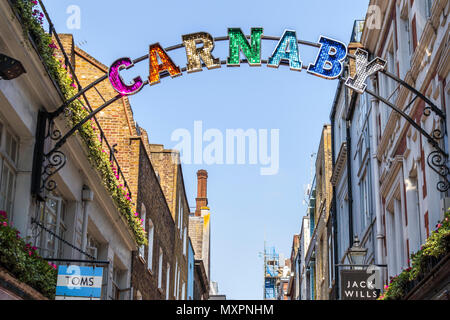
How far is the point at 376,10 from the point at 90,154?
321 inches

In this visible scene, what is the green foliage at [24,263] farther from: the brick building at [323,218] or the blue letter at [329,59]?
the brick building at [323,218]

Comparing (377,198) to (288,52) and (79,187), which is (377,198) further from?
(79,187)

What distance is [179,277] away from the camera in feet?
143

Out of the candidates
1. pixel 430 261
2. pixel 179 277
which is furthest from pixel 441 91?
pixel 179 277

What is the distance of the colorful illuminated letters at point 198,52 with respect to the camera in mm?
17422

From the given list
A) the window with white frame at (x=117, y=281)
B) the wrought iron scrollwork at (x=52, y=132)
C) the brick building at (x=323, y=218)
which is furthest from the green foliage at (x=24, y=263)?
the brick building at (x=323, y=218)

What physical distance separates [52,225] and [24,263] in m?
4.51

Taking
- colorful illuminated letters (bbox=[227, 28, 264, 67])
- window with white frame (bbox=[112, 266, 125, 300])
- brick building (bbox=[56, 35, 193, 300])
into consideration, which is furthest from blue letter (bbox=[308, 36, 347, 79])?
window with white frame (bbox=[112, 266, 125, 300])

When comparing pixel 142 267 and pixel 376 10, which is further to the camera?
pixel 142 267

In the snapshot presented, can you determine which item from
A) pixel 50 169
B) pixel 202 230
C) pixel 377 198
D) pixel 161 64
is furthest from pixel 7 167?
pixel 202 230

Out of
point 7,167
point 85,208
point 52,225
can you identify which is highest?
point 85,208

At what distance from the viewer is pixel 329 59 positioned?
679 inches

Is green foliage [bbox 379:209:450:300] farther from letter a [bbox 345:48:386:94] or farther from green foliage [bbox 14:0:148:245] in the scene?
green foliage [bbox 14:0:148:245]
